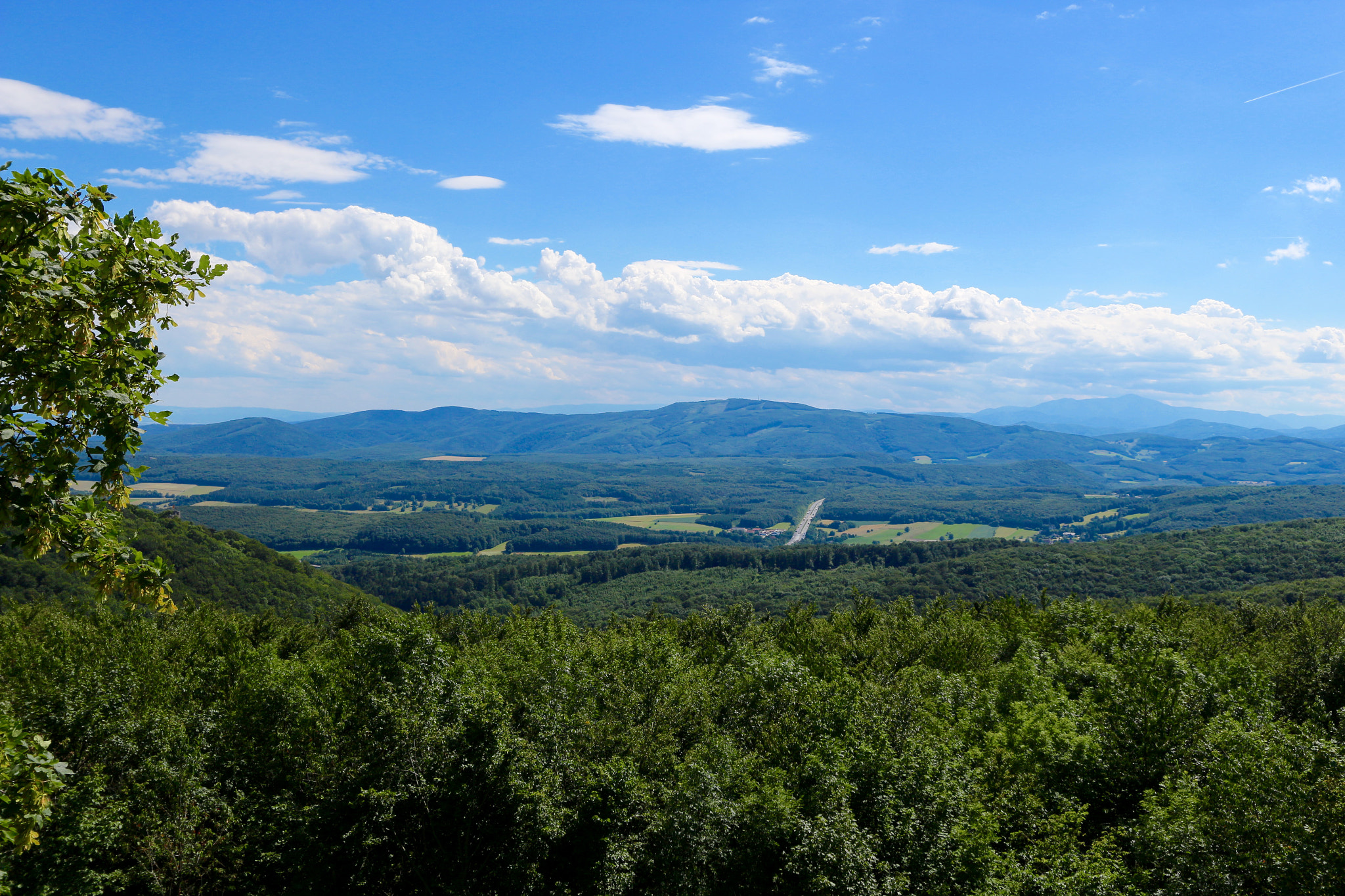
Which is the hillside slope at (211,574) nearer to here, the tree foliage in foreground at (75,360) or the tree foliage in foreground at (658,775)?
the tree foliage in foreground at (658,775)

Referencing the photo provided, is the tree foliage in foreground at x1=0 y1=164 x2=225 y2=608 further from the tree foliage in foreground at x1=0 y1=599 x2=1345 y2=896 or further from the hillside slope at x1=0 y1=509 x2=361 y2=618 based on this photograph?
the hillside slope at x1=0 y1=509 x2=361 y2=618

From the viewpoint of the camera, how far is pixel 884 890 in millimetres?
25297

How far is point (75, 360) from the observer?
29.5ft

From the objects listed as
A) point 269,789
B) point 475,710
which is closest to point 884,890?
point 475,710

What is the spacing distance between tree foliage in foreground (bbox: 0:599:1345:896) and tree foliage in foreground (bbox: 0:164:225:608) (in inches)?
957

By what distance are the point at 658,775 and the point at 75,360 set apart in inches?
1287

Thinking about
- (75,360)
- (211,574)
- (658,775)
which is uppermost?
(75,360)

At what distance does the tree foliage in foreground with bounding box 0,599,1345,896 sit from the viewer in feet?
84.7

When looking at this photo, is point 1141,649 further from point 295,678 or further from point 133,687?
point 133,687

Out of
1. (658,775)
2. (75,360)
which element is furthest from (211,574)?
(75,360)

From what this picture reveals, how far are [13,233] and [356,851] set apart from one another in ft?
121

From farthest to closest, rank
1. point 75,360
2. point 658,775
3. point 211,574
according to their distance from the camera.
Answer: point 211,574 < point 658,775 < point 75,360

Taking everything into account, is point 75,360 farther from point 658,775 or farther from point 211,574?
point 211,574

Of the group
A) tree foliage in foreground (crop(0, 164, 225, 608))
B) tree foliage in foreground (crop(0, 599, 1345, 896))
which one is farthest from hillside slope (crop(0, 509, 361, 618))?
tree foliage in foreground (crop(0, 164, 225, 608))
